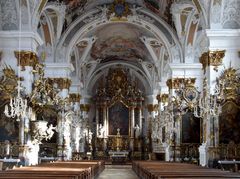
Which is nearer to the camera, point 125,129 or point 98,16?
point 98,16

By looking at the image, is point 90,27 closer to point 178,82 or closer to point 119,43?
point 178,82

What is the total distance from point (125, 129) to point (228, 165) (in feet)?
71.9

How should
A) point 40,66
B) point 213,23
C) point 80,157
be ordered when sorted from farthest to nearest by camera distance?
point 80,157 < point 40,66 < point 213,23

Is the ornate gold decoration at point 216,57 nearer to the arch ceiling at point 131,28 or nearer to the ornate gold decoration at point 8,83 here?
the arch ceiling at point 131,28

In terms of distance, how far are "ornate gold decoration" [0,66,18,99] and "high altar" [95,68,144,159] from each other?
1975 cm

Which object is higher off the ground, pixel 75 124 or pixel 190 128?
pixel 75 124

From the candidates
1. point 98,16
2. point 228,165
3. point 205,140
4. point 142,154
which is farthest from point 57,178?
point 142,154

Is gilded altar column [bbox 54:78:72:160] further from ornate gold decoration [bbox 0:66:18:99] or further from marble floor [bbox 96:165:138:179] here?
ornate gold decoration [bbox 0:66:18:99]

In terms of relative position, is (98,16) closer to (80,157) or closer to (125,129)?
(80,157)

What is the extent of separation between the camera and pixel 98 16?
81.3 feet

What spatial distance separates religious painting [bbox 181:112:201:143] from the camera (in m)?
22.4

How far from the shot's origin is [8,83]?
17328 millimetres

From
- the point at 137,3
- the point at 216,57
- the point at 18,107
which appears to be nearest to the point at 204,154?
the point at 216,57

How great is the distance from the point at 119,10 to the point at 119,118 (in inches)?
563
